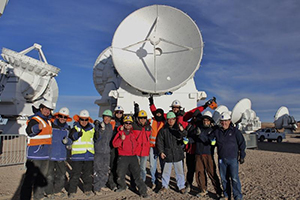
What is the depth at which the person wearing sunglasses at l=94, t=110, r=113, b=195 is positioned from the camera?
5.69 metres

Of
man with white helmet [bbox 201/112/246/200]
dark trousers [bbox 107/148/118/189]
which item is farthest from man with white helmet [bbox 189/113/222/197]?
dark trousers [bbox 107/148/118/189]

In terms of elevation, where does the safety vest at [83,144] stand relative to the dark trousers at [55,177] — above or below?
above

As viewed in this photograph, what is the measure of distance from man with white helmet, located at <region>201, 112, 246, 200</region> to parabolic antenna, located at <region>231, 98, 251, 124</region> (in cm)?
2516

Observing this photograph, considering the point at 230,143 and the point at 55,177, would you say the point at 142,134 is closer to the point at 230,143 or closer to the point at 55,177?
the point at 230,143

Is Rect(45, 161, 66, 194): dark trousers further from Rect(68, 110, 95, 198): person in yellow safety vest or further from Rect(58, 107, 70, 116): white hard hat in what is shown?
Rect(58, 107, 70, 116): white hard hat

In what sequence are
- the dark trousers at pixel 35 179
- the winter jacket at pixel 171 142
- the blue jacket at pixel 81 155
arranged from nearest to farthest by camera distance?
the dark trousers at pixel 35 179 → the blue jacket at pixel 81 155 → the winter jacket at pixel 171 142

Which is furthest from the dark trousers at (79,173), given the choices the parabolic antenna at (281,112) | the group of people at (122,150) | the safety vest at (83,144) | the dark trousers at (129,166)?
the parabolic antenna at (281,112)

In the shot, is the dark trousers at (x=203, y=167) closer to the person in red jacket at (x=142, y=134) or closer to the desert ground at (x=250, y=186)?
the desert ground at (x=250, y=186)

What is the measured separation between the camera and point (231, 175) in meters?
4.95

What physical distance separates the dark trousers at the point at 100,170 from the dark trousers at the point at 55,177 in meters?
0.73

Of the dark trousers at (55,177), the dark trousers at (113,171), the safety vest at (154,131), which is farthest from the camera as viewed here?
the safety vest at (154,131)

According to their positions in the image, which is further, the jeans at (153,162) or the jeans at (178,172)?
the jeans at (153,162)

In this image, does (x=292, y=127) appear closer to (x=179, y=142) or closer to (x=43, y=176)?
(x=179, y=142)

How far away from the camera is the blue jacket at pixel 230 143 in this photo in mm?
4977
